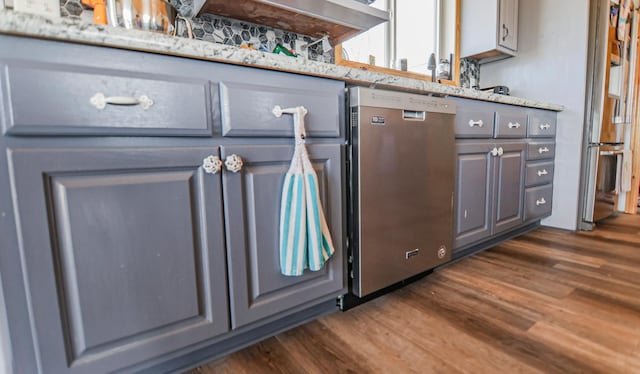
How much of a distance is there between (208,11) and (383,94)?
2.81 ft

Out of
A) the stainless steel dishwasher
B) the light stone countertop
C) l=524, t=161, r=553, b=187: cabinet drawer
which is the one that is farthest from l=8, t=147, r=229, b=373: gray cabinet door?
l=524, t=161, r=553, b=187: cabinet drawer

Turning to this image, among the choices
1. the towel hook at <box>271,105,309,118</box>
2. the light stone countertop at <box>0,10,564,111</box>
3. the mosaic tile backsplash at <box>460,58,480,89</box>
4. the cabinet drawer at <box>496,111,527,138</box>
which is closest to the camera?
the light stone countertop at <box>0,10,564,111</box>

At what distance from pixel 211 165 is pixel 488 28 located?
7.55 feet

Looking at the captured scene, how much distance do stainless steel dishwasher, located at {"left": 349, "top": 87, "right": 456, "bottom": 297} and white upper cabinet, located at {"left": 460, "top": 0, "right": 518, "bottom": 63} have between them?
128 centimetres

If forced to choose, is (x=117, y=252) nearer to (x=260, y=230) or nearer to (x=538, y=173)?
(x=260, y=230)

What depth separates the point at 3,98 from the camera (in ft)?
1.83

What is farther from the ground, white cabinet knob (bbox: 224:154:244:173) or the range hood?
the range hood

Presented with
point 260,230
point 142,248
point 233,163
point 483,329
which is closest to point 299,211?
point 260,230

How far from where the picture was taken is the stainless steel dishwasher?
1057mm

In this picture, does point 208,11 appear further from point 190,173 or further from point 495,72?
point 495,72

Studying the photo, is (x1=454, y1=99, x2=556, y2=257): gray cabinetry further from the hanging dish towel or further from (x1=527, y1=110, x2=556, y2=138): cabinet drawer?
the hanging dish towel

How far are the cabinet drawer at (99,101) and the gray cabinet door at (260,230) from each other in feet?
0.46

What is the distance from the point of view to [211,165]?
30.4 inches

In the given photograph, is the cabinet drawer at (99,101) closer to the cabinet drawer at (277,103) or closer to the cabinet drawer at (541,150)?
the cabinet drawer at (277,103)
